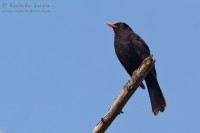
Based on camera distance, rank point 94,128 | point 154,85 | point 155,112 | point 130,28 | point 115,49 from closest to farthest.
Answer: point 94,128
point 155,112
point 154,85
point 115,49
point 130,28

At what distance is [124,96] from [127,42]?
3.46m

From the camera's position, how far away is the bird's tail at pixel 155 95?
263 inches

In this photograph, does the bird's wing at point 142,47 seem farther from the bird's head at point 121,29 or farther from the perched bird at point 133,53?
the bird's head at point 121,29

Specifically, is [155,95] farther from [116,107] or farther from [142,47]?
[116,107]

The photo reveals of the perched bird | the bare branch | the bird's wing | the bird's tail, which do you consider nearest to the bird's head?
the perched bird

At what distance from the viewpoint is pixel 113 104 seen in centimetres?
458

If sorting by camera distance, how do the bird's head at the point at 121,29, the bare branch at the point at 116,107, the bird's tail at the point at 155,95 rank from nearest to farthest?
1. the bare branch at the point at 116,107
2. the bird's tail at the point at 155,95
3. the bird's head at the point at 121,29

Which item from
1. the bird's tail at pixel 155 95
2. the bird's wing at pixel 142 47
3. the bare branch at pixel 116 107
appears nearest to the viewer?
the bare branch at pixel 116 107

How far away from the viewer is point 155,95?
284 inches

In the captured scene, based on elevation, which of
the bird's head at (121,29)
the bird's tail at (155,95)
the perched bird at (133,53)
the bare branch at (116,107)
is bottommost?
the bare branch at (116,107)

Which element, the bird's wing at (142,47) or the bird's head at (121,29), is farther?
the bird's head at (121,29)

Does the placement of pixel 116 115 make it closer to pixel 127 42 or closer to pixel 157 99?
pixel 157 99

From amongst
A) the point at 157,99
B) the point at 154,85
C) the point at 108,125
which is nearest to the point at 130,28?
the point at 154,85

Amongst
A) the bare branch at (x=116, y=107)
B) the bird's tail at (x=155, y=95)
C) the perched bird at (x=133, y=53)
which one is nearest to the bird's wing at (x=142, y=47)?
the perched bird at (x=133, y=53)
